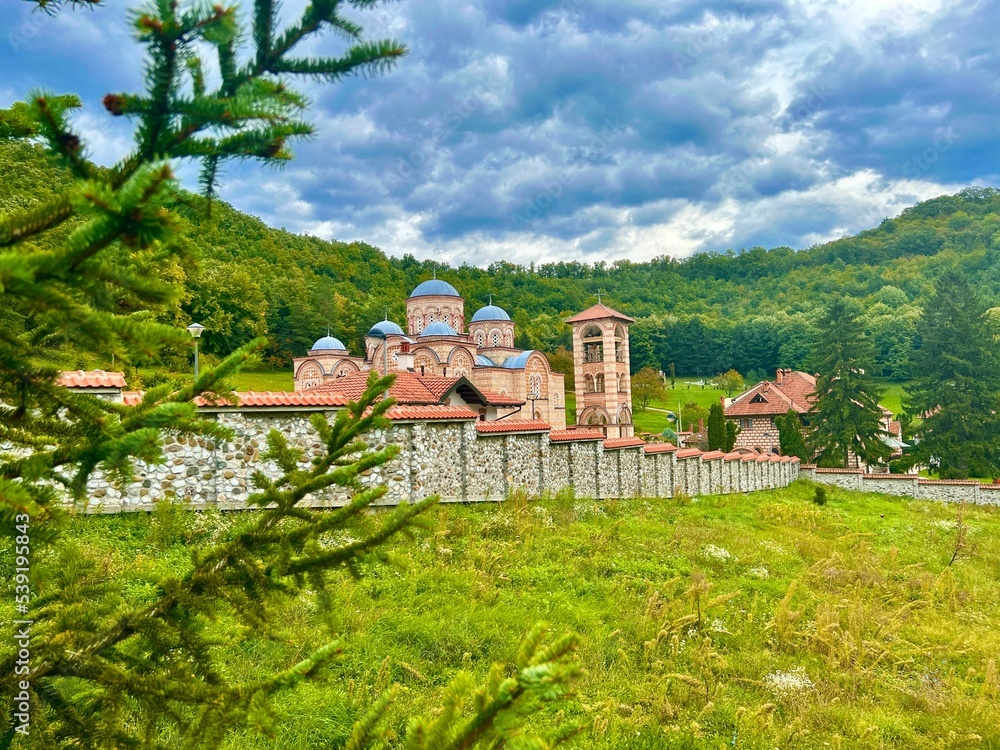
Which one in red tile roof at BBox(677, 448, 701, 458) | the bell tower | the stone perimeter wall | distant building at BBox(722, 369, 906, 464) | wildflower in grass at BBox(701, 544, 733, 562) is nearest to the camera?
the stone perimeter wall

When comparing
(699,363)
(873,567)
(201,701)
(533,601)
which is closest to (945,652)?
(873,567)

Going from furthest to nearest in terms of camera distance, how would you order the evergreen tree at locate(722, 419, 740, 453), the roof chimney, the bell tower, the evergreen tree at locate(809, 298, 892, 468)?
the bell tower
the evergreen tree at locate(722, 419, 740, 453)
the roof chimney
the evergreen tree at locate(809, 298, 892, 468)

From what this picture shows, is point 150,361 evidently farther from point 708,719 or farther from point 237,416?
point 237,416

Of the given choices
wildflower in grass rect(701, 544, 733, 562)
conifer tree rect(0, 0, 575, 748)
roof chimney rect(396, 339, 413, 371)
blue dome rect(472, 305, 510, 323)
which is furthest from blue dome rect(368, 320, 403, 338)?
conifer tree rect(0, 0, 575, 748)

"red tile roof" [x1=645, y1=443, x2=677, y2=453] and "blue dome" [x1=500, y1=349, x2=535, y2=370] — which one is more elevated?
"blue dome" [x1=500, y1=349, x2=535, y2=370]

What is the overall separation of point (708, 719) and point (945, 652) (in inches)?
156

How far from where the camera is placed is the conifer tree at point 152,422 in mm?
1212

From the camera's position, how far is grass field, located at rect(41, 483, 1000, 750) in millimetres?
5375

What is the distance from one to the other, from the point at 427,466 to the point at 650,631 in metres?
4.94

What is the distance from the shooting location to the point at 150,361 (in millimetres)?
1588

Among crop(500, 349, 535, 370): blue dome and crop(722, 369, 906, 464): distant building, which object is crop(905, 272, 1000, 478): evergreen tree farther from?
crop(500, 349, 535, 370): blue dome

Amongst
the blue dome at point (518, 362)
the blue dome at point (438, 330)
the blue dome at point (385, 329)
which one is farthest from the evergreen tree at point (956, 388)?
the blue dome at point (385, 329)

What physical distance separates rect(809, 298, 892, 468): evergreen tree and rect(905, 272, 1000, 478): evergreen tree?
142 inches

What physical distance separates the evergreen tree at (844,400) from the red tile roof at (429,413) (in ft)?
89.5
